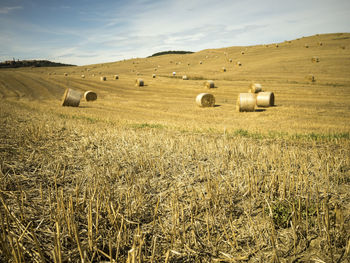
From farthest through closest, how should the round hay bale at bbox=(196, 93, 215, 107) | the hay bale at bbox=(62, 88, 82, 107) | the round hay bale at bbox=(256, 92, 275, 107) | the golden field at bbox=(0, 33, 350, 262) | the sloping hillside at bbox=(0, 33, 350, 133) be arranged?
1. the hay bale at bbox=(62, 88, 82, 107)
2. the round hay bale at bbox=(196, 93, 215, 107)
3. the round hay bale at bbox=(256, 92, 275, 107)
4. the sloping hillside at bbox=(0, 33, 350, 133)
5. the golden field at bbox=(0, 33, 350, 262)

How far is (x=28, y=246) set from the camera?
243 centimetres

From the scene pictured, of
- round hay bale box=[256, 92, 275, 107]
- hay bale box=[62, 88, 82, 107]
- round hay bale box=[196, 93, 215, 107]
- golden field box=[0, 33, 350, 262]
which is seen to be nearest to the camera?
golden field box=[0, 33, 350, 262]

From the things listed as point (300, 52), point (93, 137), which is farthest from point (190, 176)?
point (300, 52)

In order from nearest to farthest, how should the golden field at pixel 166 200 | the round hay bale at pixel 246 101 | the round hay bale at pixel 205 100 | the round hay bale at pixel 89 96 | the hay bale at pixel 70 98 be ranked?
1. the golden field at pixel 166 200
2. the round hay bale at pixel 246 101
3. the round hay bale at pixel 205 100
4. the hay bale at pixel 70 98
5. the round hay bale at pixel 89 96

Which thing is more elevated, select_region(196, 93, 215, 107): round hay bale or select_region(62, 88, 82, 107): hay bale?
select_region(62, 88, 82, 107): hay bale

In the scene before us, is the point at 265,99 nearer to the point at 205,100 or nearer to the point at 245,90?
the point at 205,100

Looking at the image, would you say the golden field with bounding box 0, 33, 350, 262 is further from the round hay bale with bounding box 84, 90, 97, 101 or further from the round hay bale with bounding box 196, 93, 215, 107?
the round hay bale with bounding box 84, 90, 97, 101

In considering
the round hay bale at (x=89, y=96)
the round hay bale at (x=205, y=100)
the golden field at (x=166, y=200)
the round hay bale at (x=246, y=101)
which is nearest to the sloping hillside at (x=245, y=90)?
the round hay bale at (x=205, y=100)

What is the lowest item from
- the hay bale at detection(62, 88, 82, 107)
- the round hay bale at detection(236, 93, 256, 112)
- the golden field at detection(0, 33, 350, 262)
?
the golden field at detection(0, 33, 350, 262)

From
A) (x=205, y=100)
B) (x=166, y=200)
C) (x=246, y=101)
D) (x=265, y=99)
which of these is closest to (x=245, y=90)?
(x=265, y=99)

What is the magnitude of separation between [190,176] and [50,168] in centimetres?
304

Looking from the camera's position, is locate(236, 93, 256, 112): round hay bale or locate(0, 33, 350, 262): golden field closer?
locate(0, 33, 350, 262): golden field

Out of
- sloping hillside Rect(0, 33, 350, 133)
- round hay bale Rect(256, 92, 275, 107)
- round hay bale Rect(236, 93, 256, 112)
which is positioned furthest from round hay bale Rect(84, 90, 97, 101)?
round hay bale Rect(256, 92, 275, 107)

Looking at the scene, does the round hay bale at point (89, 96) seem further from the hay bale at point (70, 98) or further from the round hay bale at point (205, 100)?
the round hay bale at point (205, 100)
